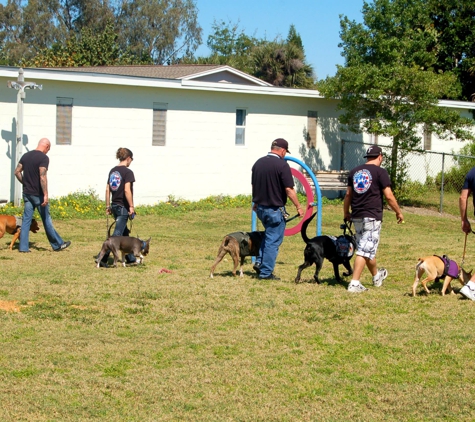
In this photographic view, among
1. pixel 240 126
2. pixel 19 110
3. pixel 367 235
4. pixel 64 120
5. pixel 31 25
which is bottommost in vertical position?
pixel 367 235

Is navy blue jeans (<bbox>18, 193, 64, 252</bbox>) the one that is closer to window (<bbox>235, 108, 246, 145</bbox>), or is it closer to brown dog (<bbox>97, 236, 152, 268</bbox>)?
brown dog (<bbox>97, 236, 152, 268</bbox>)

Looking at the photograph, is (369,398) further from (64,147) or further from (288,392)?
(64,147)

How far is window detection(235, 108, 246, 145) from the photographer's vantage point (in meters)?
22.3

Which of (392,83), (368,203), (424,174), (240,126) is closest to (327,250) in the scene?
(368,203)

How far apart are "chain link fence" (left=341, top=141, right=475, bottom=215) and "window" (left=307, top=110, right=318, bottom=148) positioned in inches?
47.8

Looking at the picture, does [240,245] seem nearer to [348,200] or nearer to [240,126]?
[348,200]

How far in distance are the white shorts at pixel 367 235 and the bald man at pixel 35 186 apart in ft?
18.6

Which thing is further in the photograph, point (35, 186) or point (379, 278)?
point (35, 186)

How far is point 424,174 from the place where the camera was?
1059 inches

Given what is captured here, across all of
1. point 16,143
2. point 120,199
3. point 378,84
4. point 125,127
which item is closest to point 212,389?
point 120,199

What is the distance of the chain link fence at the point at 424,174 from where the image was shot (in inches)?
900

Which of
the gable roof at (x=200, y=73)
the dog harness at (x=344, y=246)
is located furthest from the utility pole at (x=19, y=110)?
the dog harness at (x=344, y=246)

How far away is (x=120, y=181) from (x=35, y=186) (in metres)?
2.09

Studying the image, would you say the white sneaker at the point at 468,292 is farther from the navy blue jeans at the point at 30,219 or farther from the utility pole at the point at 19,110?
the utility pole at the point at 19,110
